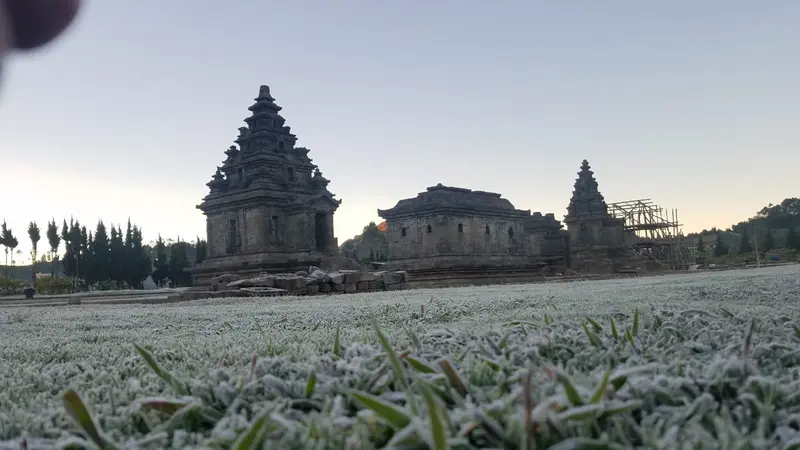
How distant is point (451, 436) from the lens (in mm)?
907

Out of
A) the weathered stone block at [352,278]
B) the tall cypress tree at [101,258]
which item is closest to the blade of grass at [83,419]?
the weathered stone block at [352,278]

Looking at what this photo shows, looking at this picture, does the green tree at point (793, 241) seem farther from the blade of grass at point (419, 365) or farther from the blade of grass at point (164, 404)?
the blade of grass at point (164, 404)

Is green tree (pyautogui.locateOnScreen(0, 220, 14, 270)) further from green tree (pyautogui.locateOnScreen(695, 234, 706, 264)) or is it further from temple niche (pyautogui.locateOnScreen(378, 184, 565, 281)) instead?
green tree (pyautogui.locateOnScreen(695, 234, 706, 264))

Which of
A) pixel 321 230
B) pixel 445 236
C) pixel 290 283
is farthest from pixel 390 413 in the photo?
pixel 445 236

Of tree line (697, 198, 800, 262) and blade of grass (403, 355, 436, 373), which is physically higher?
tree line (697, 198, 800, 262)

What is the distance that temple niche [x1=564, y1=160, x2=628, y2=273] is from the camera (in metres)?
32.8

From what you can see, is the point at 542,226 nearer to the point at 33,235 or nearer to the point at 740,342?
the point at 33,235

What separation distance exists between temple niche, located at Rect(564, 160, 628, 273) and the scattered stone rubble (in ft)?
66.2

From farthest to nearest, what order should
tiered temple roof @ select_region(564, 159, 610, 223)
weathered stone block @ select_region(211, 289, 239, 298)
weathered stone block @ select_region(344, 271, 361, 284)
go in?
1. tiered temple roof @ select_region(564, 159, 610, 223)
2. weathered stone block @ select_region(344, 271, 361, 284)
3. weathered stone block @ select_region(211, 289, 239, 298)

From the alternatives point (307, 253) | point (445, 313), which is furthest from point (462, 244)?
point (445, 313)

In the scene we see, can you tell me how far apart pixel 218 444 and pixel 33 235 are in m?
43.8

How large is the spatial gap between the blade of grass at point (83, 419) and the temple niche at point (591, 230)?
107 feet

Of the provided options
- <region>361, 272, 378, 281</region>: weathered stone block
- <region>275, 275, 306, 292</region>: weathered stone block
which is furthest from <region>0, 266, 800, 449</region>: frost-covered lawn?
<region>361, 272, 378, 281</region>: weathered stone block

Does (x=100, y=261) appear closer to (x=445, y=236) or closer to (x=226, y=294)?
(x=445, y=236)
